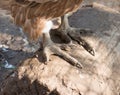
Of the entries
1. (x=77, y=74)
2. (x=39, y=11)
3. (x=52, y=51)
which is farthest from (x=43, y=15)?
(x=77, y=74)

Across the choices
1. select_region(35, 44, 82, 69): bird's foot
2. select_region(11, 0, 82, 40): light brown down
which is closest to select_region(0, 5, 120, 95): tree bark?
select_region(35, 44, 82, 69): bird's foot

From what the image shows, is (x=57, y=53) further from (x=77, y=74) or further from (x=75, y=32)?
(x=75, y=32)

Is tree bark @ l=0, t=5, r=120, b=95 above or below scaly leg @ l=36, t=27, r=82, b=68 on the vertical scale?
below

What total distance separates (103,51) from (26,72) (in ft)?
2.43

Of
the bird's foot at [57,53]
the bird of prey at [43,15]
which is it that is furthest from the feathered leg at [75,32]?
the bird's foot at [57,53]

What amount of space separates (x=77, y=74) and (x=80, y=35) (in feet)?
2.08

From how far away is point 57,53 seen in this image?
341cm

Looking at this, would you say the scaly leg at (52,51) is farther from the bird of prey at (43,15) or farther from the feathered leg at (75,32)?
the feathered leg at (75,32)

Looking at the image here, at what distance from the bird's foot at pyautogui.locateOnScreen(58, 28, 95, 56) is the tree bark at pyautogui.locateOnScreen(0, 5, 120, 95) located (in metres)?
0.04

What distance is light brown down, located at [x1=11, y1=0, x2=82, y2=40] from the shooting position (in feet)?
11.6

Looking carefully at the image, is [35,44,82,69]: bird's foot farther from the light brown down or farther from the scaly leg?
the light brown down

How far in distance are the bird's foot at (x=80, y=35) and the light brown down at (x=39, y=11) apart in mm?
230

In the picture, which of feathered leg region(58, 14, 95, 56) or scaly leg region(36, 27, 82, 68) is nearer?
scaly leg region(36, 27, 82, 68)

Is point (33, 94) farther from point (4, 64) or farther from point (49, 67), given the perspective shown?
point (4, 64)
